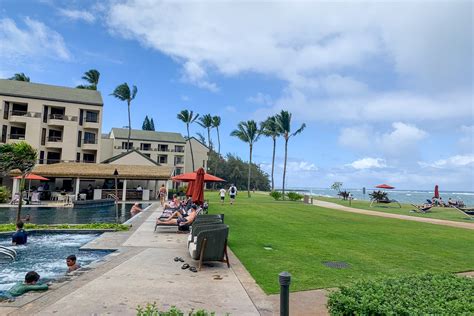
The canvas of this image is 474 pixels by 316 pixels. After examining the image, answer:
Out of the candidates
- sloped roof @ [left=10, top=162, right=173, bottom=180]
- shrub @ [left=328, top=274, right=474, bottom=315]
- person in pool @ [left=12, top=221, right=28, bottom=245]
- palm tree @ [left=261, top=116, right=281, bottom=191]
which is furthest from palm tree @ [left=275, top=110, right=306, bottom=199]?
shrub @ [left=328, top=274, right=474, bottom=315]

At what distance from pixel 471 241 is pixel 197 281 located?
1098 centimetres

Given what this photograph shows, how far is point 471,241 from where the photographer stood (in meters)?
11.9

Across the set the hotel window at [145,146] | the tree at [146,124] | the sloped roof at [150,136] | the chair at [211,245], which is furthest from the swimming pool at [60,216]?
the tree at [146,124]

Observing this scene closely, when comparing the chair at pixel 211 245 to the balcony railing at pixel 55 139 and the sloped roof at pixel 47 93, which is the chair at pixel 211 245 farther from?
the sloped roof at pixel 47 93

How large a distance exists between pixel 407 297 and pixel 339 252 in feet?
20.4

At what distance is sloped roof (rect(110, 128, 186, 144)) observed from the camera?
195ft

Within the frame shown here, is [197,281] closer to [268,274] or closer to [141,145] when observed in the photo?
[268,274]

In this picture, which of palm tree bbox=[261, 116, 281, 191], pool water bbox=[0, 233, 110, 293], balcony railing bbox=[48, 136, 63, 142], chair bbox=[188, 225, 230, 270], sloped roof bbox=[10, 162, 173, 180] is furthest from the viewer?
palm tree bbox=[261, 116, 281, 191]

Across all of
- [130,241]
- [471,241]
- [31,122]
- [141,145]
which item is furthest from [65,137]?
[471,241]

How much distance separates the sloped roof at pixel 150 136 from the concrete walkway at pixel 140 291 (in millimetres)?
53928

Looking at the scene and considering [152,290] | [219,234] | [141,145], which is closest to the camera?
[152,290]

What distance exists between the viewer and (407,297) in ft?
10.3

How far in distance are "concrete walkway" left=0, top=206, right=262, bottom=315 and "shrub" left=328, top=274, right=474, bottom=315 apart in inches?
65.5

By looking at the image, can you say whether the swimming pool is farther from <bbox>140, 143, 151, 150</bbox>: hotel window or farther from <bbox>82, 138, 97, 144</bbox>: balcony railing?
<bbox>140, 143, 151, 150</bbox>: hotel window
